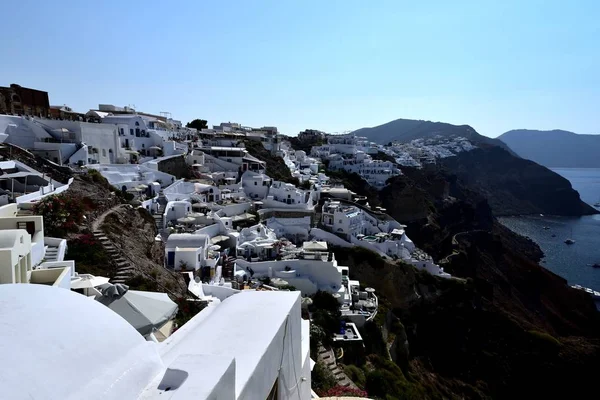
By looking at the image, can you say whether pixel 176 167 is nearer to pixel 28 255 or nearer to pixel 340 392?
pixel 28 255

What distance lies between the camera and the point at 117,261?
43.4 feet

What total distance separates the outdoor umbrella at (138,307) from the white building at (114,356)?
241 cm

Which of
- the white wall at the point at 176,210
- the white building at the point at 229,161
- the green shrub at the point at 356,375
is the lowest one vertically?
the green shrub at the point at 356,375

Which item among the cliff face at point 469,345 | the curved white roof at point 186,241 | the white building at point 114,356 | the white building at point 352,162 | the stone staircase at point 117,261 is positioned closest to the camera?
the white building at point 114,356

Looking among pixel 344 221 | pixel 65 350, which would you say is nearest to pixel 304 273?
pixel 344 221

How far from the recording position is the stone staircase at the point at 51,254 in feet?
39.3

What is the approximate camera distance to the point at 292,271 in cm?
2175

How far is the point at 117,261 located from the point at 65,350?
448 inches

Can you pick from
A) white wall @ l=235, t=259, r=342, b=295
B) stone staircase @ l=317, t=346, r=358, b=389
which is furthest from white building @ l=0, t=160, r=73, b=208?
stone staircase @ l=317, t=346, r=358, b=389

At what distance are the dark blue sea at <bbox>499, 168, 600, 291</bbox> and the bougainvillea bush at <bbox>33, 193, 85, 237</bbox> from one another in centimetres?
5782

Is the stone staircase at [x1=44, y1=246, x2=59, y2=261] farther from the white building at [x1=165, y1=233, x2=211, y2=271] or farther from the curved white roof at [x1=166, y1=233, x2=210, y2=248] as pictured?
the curved white roof at [x1=166, y1=233, x2=210, y2=248]

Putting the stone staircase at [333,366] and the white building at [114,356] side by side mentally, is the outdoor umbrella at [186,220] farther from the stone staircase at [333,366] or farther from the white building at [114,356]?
the white building at [114,356]

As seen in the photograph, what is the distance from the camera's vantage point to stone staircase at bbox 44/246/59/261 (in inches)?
472

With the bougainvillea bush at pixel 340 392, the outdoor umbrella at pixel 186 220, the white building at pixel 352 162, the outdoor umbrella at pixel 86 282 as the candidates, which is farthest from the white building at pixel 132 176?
the white building at pixel 352 162
